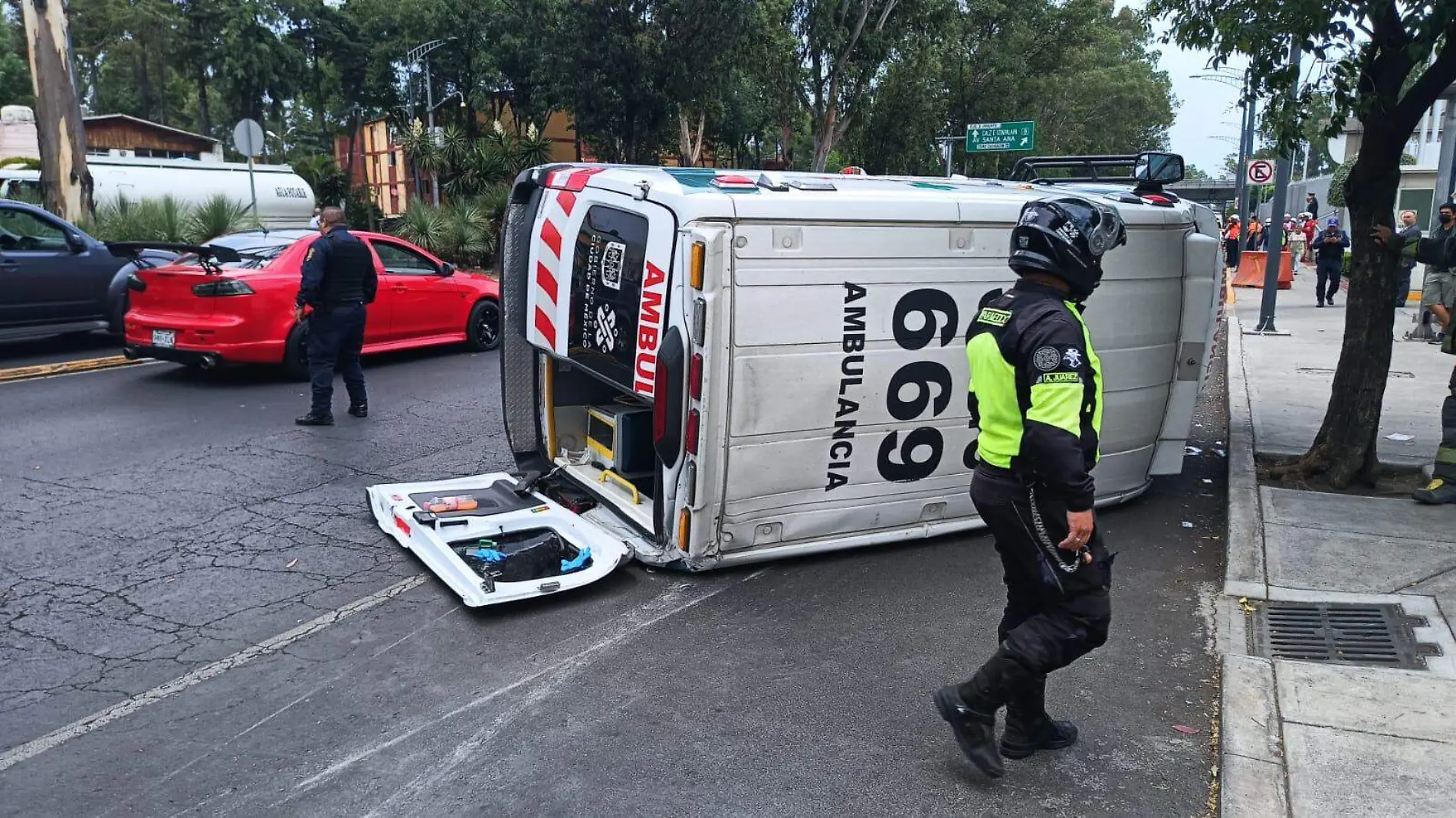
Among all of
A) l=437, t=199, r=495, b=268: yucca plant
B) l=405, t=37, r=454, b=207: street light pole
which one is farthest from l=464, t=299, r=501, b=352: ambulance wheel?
l=405, t=37, r=454, b=207: street light pole

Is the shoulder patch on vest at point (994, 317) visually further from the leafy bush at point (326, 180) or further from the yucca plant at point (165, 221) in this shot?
the leafy bush at point (326, 180)

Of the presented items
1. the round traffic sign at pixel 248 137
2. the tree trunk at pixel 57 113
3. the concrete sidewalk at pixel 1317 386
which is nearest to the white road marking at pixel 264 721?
the concrete sidewalk at pixel 1317 386

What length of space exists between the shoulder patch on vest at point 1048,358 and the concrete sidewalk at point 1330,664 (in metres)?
1.58

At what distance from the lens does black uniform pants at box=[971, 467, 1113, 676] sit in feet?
11.0

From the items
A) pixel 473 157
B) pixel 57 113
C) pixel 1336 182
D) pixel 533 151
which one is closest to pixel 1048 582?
pixel 57 113

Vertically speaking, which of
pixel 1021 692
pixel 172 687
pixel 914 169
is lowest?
pixel 172 687

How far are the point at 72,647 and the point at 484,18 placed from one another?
3814 cm

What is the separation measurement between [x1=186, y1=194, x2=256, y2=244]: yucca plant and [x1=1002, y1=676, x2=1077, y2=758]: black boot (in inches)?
667

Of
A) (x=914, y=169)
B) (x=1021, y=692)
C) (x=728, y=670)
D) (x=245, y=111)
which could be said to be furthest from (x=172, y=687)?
(x=245, y=111)

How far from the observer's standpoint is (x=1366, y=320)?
7.05 metres

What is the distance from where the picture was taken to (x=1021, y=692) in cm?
356

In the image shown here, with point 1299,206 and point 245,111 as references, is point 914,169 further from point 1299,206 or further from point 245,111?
point 245,111

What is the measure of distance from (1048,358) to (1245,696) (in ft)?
6.37

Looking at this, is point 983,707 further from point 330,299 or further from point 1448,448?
point 330,299
